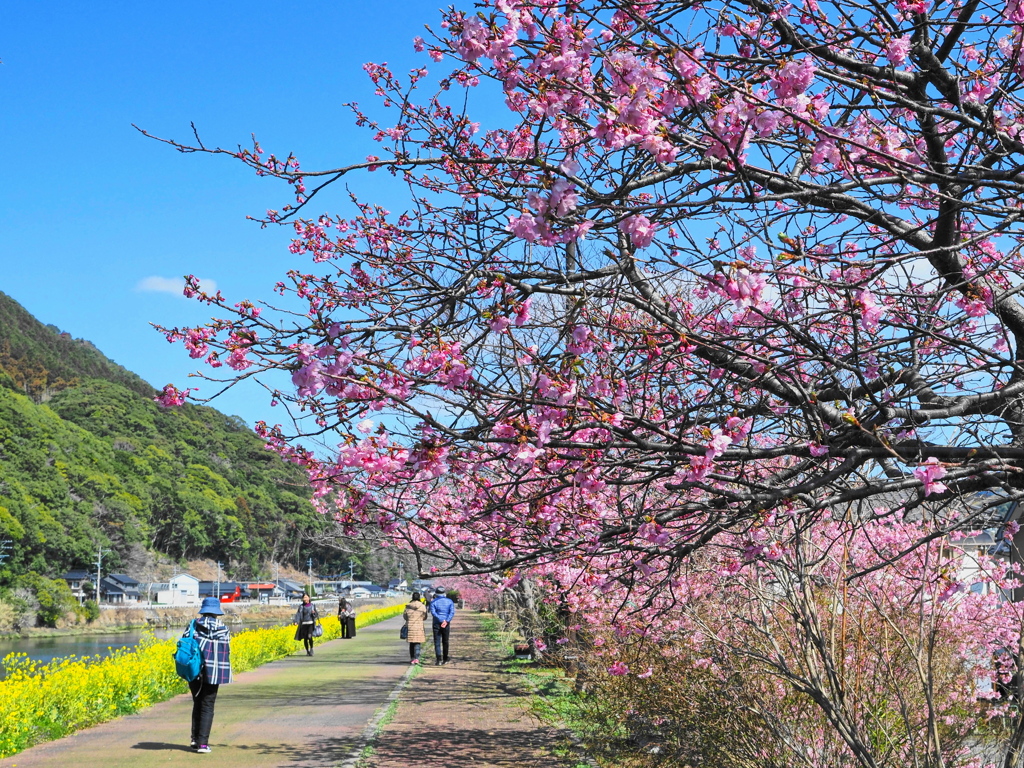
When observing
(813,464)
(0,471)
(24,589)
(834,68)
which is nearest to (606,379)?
(813,464)

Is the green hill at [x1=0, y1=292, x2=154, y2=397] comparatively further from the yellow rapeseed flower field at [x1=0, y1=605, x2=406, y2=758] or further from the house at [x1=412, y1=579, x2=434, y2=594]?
the yellow rapeseed flower field at [x1=0, y1=605, x2=406, y2=758]

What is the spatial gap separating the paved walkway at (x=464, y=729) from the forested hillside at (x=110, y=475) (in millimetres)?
52394

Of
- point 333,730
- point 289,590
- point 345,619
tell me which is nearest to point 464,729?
point 333,730

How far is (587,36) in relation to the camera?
391 centimetres

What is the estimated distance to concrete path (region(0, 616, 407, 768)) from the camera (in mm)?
8055

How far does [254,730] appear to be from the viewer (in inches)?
385

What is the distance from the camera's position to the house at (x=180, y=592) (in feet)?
266

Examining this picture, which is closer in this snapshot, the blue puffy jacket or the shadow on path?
the shadow on path

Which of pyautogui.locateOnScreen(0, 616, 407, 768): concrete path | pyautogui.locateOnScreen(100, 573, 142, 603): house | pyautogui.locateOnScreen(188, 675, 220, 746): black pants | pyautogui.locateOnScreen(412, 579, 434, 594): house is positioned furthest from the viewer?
pyautogui.locateOnScreen(100, 573, 142, 603): house

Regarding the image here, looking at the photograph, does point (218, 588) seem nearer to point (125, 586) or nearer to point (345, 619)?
point (125, 586)

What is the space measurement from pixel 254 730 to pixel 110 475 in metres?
80.7

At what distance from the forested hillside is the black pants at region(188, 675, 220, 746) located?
185ft

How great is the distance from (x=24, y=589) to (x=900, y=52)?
6114 centimetres

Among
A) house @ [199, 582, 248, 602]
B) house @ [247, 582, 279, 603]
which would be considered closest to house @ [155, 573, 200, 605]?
house @ [199, 582, 248, 602]
